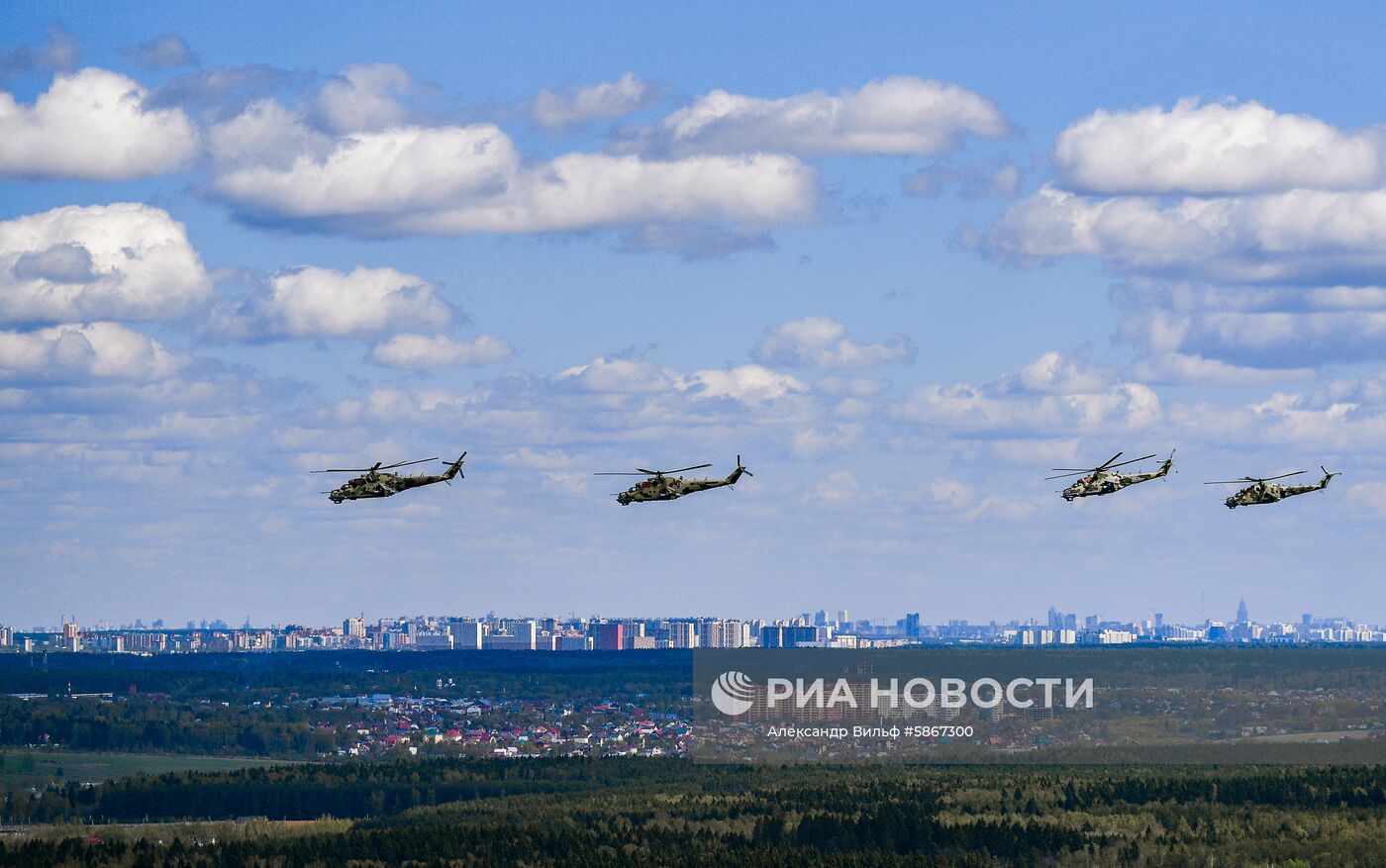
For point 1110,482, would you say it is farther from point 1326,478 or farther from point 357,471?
point 357,471

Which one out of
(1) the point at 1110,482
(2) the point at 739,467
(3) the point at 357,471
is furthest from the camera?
(1) the point at 1110,482

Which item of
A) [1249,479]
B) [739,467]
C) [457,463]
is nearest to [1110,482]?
[1249,479]

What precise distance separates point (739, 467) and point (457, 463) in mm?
18475

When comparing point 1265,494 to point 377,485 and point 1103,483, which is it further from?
point 377,485

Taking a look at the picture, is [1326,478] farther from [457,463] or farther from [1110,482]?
[457,463]

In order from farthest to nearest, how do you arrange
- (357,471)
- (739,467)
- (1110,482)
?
(1110,482), (739,467), (357,471)

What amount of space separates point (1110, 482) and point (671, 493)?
32.4m

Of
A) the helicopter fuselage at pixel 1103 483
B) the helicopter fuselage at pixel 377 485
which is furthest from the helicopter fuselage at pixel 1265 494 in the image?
the helicopter fuselage at pixel 377 485

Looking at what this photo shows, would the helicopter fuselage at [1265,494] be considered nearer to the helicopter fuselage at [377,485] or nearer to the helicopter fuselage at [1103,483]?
the helicopter fuselage at [1103,483]

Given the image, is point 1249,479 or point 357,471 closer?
point 357,471

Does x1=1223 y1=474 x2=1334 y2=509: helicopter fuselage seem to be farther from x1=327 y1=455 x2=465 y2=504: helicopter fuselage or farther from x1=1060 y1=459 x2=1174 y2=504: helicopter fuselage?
x1=327 y1=455 x2=465 y2=504: helicopter fuselage

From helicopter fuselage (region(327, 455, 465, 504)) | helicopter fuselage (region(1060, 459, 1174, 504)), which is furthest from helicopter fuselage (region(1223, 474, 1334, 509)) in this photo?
helicopter fuselage (region(327, 455, 465, 504))

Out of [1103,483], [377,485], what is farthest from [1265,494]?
[377,485]

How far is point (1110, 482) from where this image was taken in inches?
5960
